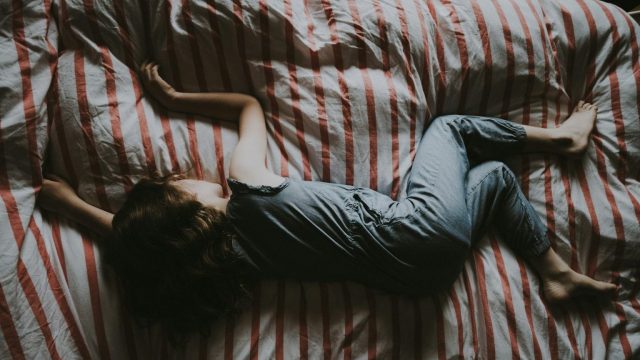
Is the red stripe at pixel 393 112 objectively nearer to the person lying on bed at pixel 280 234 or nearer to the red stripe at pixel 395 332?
the person lying on bed at pixel 280 234

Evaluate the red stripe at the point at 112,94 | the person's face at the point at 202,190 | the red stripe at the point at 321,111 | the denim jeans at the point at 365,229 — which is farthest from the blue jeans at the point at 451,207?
the red stripe at the point at 112,94

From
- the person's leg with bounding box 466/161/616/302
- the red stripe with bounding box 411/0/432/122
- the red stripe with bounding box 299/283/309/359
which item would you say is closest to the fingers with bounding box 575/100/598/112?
the person's leg with bounding box 466/161/616/302

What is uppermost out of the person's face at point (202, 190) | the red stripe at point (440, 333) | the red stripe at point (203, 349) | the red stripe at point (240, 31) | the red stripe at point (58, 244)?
the red stripe at point (240, 31)

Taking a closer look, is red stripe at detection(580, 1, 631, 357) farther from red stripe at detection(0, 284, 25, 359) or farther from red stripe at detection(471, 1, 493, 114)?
red stripe at detection(0, 284, 25, 359)

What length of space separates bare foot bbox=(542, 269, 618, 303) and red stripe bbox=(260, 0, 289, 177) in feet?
2.25

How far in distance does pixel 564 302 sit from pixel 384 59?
0.73 m

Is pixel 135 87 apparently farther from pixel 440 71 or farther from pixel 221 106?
pixel 440 71

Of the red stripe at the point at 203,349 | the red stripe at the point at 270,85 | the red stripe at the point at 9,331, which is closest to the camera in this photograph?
the red stripe at the point at 9,331

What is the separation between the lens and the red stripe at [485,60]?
1194 mm

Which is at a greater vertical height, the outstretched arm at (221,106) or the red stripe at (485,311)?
the outstretched arm at (221,106)

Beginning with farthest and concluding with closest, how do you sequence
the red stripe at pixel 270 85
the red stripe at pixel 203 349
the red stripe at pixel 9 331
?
the red stripe at pixel 270 85, the red stripe at pixel 203 349, the red stripe at pixel 9 331

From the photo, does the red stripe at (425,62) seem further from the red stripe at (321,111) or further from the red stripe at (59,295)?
the red stripe at (59,295)

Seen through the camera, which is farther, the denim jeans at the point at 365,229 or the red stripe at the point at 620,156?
the red stripe at the point at 620,156

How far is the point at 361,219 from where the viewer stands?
40.6 inches
